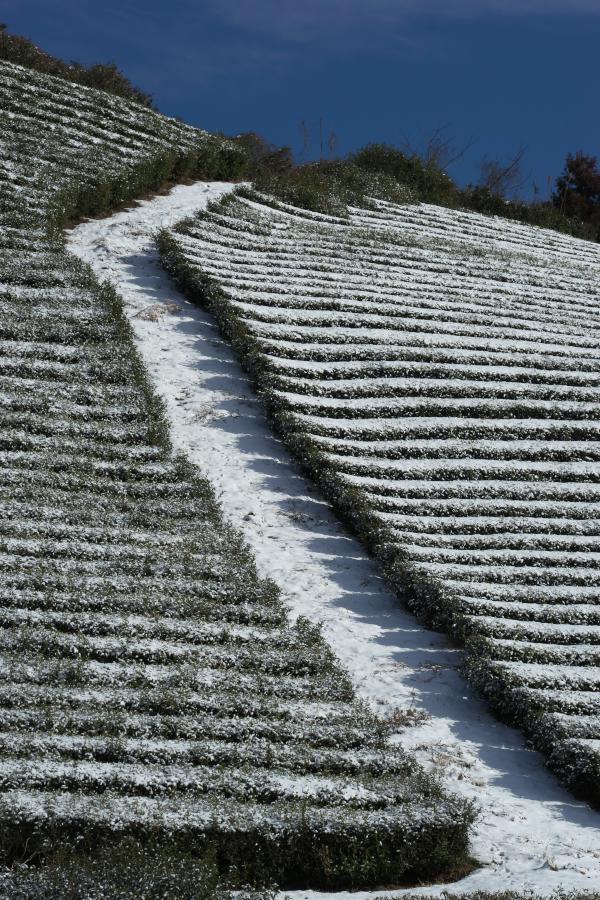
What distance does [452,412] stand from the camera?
19.2m

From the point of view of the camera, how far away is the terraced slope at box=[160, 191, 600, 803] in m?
13.1

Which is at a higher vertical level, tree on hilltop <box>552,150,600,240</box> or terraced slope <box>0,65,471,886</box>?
tree on hilltop <box>552,150,600,240</box>

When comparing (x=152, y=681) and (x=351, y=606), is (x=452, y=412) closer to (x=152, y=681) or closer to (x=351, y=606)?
(x=351, y=606)

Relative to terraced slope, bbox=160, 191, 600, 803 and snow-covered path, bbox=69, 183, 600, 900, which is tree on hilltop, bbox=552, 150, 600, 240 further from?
snow-covered path, bbox=69, 183, 600, 900

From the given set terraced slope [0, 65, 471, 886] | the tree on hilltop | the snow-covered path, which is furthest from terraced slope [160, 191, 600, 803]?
the tree on hilltop

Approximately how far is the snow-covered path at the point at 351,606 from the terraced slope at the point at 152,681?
0.62 m

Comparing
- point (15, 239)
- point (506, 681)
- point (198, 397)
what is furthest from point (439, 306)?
point (506, 681)

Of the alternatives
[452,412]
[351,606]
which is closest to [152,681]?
[351,606]

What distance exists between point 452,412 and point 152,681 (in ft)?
32.8

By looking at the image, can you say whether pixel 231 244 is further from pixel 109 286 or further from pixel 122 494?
pixel 122 494

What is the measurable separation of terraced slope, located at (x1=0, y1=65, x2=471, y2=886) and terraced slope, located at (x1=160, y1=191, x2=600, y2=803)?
2255mm

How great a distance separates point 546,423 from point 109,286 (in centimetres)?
946

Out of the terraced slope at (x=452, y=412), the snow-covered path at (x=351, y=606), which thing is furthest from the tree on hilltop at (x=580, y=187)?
the snow-covered path at (x=351, y=606)

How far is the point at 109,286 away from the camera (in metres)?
21.6
